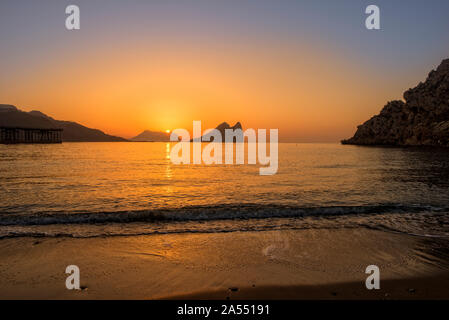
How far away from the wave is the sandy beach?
309cm

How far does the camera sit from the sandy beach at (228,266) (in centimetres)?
553

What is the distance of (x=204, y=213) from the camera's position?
13484 mm

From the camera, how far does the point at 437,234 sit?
9688mm

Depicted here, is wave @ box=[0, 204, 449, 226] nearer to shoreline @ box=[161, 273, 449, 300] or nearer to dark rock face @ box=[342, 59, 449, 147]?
shoreline @ box=[161, 273, 449, 300]

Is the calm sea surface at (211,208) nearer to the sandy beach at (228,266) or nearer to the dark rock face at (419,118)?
the sandy beach at (228,266)

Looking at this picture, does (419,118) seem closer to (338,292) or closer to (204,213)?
(204,213)

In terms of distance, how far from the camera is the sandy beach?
18.1ft

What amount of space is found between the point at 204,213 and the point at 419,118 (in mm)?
145381

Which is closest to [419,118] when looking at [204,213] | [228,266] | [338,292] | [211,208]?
[211,208]

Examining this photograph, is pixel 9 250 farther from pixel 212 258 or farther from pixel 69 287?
pixel 212 258

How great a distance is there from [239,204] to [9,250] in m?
10.7

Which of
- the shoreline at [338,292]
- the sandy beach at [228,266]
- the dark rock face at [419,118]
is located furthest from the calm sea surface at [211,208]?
the dark rock face at [419,118]

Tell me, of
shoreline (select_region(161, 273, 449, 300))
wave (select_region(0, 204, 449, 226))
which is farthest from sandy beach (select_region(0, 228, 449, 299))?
wave (select_region(0, 204, 449, 226))

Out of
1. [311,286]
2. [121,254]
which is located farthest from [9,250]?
[311,286]
